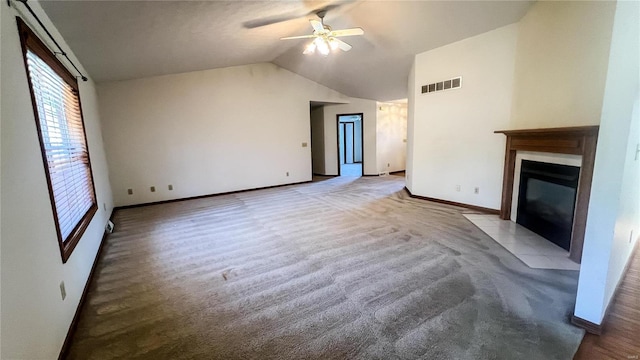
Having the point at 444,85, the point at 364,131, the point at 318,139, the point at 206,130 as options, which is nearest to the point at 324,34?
the point at 444,85

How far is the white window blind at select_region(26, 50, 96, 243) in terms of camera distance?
1951mm

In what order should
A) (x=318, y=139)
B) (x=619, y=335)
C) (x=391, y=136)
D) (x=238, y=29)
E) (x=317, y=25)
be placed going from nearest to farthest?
(x=619, y=335), (x=317, y=25), (x=238, y=29), (x=391, y=136), (x=318, y=139)

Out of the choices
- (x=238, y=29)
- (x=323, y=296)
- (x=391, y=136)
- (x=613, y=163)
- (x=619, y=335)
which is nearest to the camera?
(x=613, y=163)

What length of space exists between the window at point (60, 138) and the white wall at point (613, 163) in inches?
138

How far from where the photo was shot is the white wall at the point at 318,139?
28.0 ft

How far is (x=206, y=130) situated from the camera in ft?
18.7

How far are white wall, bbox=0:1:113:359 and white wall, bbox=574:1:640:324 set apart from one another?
9.99 ft

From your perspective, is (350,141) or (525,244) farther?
(350,141)

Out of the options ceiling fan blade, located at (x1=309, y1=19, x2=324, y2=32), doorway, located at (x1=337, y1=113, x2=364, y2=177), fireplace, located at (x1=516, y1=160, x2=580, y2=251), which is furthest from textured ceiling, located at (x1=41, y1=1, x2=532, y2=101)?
doorway, located at (x1=337, y1=113, x2=364, y2=177)

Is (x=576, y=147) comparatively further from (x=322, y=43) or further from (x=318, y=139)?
(x=318, y=139)

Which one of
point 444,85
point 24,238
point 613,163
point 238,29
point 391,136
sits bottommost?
point 24,238

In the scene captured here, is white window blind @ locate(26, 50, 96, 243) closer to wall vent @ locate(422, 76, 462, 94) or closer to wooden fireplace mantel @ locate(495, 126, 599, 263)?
wooden fireplace mantel @ locate(495, 126, 599, 263)

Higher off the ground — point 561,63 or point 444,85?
point 444,85

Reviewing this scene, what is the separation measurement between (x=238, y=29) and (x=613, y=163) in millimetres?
4100
